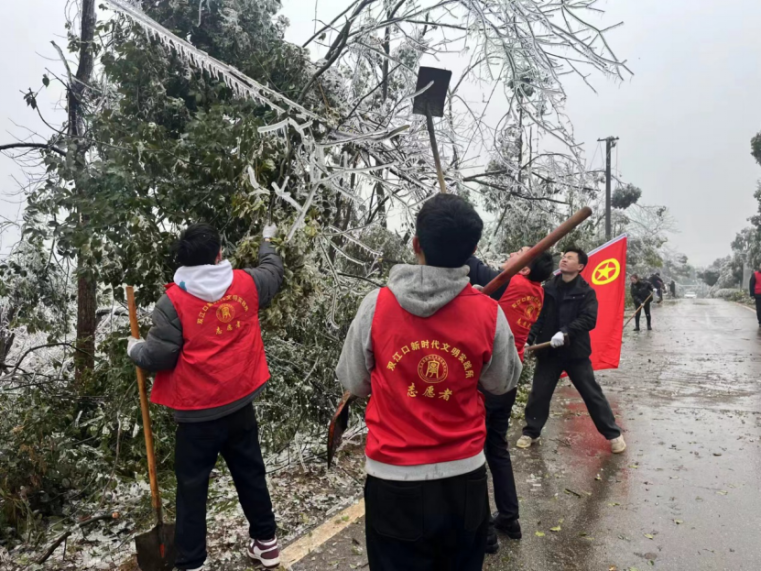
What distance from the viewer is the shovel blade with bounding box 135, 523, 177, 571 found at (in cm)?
282

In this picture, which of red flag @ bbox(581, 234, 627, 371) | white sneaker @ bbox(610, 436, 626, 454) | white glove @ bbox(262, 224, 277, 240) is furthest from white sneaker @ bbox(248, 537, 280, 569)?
red flag @ bbox(581, 234, 627, 371)

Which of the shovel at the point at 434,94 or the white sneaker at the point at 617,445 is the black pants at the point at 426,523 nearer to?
the shovel at the point at 434,94

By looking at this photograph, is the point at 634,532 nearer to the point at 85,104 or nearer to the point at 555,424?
the point at 555,424

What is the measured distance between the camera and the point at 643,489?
3.99m

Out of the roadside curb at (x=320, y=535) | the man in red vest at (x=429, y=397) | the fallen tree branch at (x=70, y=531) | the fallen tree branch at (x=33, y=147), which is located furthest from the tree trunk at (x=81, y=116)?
the man in red vest at (x=429, y=397)

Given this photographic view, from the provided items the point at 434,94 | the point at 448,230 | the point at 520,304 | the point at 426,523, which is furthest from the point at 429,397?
the point at 434,94

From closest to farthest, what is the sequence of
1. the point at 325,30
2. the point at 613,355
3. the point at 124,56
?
the point at 124,56
the point at 325,30
the point at 613,355

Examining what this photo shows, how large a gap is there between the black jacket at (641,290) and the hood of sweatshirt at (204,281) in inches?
565

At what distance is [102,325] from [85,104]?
239 centimetres

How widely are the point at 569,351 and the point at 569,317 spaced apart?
0.31 meters

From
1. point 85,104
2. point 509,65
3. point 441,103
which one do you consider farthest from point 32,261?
point 509,65

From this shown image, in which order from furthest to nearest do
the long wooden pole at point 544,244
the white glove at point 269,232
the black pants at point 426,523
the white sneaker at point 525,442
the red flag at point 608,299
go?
the red flag at point 608,299 < the white sneaker at point 525,442 < the white glove at point 269,232 < the long wooden pole at point 544,244 < the black pants at point 426,523

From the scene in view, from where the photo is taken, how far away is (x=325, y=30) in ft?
16.1

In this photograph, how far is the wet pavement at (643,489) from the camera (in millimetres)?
3064
